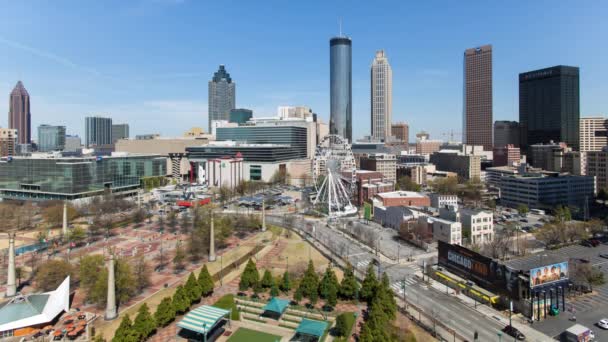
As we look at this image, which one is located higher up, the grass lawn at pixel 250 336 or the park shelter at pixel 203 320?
the park shelter at pixel 203 320

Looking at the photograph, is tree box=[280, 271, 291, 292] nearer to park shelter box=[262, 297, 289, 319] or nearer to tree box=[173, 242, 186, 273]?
park shelter box=[262, 297, 289, 319]

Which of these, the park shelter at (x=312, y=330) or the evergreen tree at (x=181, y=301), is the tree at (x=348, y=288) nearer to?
the park shelter at (x=312, y=330)

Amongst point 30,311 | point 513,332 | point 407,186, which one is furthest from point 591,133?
point 30,311

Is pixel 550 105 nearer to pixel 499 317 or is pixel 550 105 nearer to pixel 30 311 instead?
pixel 499 317

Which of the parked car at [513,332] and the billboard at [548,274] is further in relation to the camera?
the billboard at [548,274]

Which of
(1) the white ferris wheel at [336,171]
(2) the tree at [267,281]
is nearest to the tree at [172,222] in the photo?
(1) the white ferris wheel at [336,171]

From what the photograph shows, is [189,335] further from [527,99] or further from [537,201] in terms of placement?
[527,99]

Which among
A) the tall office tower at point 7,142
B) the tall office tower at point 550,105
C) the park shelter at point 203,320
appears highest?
the tall office tower at point 550,105
